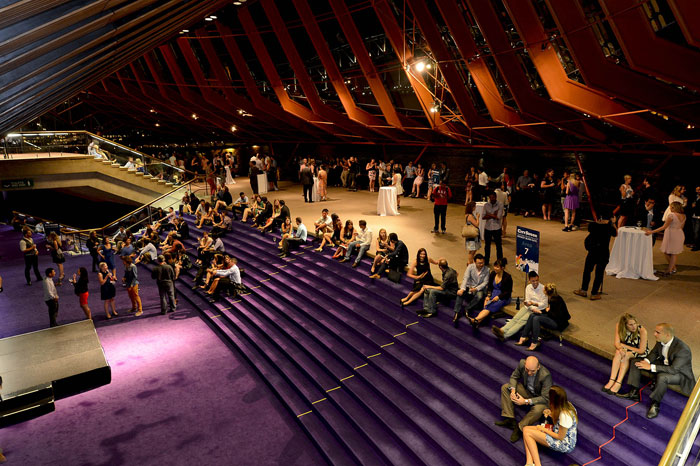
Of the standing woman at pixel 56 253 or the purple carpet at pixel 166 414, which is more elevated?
the standing woman at pixel 56 253

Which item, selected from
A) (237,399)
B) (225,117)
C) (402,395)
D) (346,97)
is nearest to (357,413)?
(402,395)

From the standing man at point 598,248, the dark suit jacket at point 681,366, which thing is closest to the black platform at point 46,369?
the dark suit jacket at point 681,366

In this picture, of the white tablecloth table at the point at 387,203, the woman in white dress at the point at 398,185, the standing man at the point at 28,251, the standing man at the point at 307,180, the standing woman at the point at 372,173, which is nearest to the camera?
the standing man at the point at 28,251

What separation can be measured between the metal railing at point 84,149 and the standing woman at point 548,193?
14.9 meters

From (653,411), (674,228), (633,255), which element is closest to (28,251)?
(653,411)

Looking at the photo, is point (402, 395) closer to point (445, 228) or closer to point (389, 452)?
point (389, 452)

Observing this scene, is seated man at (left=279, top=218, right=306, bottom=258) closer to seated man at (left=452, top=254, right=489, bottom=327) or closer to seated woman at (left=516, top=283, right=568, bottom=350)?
seated man at (left=452, top=254, right=489, bottom=327)

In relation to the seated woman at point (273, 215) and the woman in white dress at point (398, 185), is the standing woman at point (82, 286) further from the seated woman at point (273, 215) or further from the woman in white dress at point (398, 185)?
the woman in white dress at point (398, 185)

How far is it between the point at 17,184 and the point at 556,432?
70.2 feet

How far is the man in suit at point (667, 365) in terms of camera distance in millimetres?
5418

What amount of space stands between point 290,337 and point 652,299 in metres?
6.78

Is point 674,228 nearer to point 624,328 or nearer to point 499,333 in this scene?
point 624,328

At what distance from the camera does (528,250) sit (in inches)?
306

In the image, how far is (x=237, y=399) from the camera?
818 centimetres
